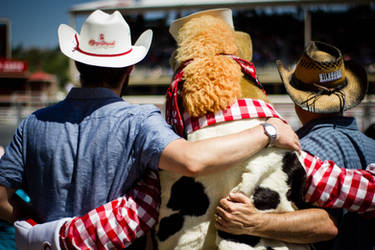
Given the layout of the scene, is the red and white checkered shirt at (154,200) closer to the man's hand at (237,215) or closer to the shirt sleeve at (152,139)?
the shirt sleeve at (152,139)

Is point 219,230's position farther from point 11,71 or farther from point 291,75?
point 11,71

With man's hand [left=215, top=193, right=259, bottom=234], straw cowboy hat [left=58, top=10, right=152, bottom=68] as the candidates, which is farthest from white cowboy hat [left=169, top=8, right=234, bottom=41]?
man's hand [left=215, top=193, right=259, bottom=234]

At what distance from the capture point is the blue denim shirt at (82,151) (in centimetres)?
117

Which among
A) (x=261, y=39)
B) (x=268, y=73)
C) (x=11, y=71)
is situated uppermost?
(x=261, y=39)

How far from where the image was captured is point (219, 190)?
1.18 metres

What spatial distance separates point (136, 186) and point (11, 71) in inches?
1048

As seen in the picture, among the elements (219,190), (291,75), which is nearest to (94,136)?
(219,190)

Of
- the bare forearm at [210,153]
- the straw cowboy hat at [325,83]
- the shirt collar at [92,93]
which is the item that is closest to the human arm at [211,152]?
the bare forearm at [210,153]

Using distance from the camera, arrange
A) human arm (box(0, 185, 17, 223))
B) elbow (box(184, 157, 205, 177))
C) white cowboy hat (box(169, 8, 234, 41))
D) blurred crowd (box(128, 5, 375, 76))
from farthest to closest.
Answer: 1. blurred crowd (box(128, 5, 375, 76))
2. white cowboy hat (box(169, 8, 234, 41))
3. human arm (box(0, 185, 17, 223))
4. elbow (box(184, 157, 205, 177))

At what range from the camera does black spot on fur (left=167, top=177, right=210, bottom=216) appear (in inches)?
46.1

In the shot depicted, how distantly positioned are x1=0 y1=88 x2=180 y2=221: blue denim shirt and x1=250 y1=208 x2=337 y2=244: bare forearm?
448 mm

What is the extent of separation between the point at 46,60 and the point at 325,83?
222 ft

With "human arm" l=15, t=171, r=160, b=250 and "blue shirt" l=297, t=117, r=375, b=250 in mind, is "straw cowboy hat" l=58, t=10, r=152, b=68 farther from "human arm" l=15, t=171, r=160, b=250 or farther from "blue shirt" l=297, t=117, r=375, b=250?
"blue shirt" l=297, t=117, r=375, b=250

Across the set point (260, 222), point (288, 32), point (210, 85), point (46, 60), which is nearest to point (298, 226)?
point (260, 222)
